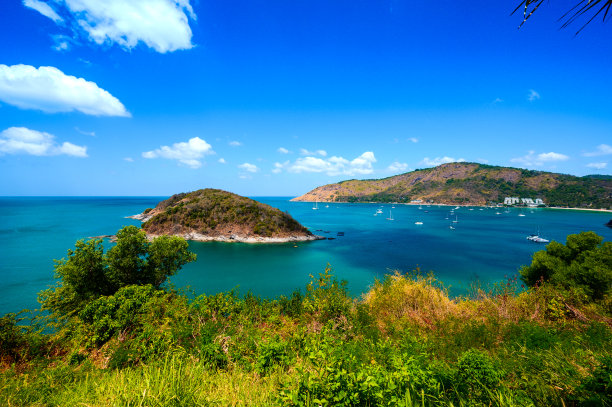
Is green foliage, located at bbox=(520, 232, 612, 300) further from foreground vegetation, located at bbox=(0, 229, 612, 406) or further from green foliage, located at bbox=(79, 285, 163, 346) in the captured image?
green foliage, located at bbox=(79, 285, 163, 346)

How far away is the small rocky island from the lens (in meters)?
48.8

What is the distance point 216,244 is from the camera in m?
46.3

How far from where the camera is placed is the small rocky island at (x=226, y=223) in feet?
160

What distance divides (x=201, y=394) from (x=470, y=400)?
3.42 metres

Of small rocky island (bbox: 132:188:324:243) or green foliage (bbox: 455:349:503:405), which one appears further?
small rocky island (bbox: 132:188:324:243)

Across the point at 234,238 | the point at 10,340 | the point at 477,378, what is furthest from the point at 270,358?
the point at 234,238

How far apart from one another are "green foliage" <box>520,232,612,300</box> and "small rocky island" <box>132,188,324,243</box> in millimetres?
38311

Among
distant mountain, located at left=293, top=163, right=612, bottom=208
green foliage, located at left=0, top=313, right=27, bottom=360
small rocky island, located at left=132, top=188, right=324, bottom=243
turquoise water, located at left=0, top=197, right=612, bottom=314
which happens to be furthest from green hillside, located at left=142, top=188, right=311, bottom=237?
distant mountain, located at left=293, top=163, right=612, bottom=208

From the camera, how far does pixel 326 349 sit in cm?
463

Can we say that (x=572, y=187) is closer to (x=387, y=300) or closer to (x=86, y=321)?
(x=387, y=300)

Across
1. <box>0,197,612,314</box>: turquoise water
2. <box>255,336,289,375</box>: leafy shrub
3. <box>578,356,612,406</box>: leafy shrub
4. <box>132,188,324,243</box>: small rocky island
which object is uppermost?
<box>578,356,612,406</box>: leafy shrub

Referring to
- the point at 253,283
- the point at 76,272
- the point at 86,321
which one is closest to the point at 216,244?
the point at 253,283

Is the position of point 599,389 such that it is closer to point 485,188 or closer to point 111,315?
point 111,315

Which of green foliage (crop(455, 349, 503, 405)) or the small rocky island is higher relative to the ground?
green foliage (crop(455, 349, 503, 405))
